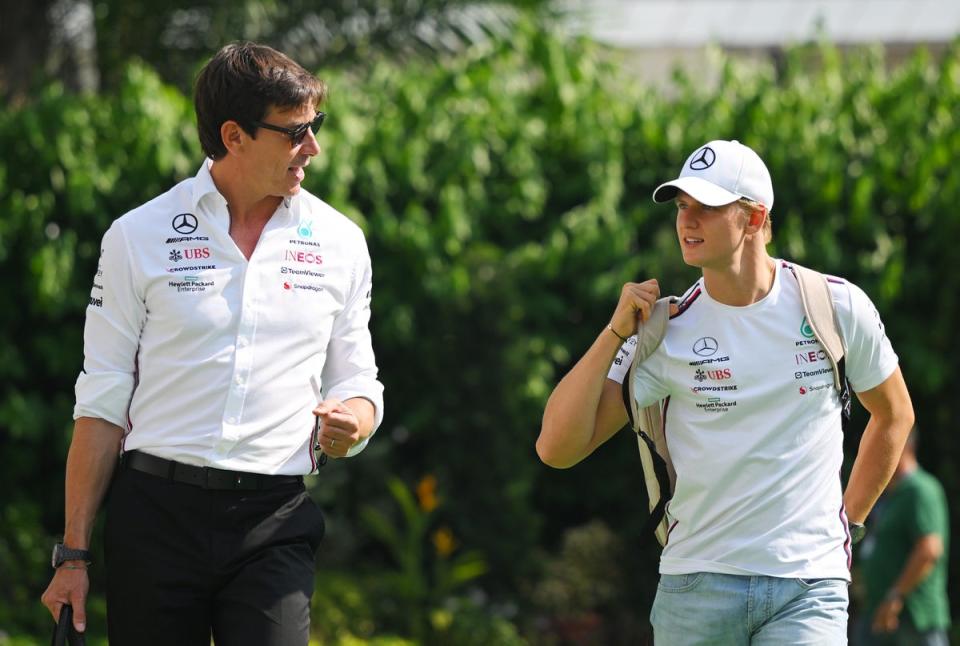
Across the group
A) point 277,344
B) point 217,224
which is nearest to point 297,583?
point 277,344

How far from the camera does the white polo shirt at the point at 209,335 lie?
3.75 meters

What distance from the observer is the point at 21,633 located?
8.09 metres

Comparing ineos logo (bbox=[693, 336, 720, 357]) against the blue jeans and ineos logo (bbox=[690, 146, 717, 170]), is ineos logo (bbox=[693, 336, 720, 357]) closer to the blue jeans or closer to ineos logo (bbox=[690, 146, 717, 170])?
ineos logo (bbox=[690, 146, 717, 170])

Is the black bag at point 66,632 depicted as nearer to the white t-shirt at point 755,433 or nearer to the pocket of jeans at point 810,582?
the white t-shirt at point 755,433

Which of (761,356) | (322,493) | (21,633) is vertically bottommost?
(21,633)

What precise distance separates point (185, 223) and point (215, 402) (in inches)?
20.1

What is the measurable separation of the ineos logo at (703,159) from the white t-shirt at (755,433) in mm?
377

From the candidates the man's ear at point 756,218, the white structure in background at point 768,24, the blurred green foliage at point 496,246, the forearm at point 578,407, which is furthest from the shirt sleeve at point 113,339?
the white structure in background at point 768,24

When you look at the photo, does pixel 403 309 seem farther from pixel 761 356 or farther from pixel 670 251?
pixel 761 356

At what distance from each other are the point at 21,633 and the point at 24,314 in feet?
6.17

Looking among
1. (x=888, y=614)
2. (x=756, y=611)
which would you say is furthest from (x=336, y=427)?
(x=888, y=614)

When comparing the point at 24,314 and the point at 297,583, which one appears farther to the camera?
the point at 24,314

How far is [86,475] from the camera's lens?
12.4 ft

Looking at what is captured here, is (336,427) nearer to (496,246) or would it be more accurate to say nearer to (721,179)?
(721,179)
